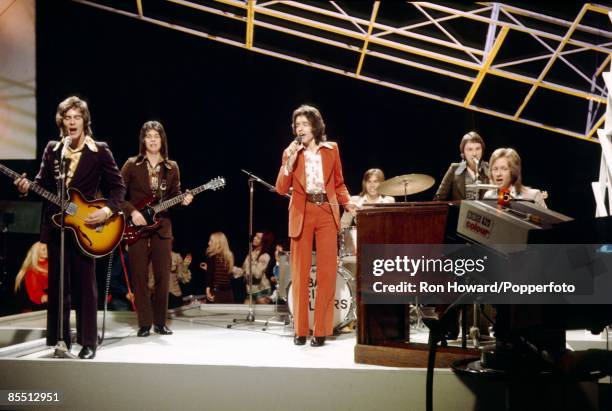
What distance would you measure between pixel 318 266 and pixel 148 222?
154 cm

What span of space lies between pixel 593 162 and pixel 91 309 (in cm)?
665

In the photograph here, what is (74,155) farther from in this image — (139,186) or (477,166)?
(477,166)

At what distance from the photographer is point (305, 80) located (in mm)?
8586

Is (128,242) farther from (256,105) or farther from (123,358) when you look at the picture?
(256,105)

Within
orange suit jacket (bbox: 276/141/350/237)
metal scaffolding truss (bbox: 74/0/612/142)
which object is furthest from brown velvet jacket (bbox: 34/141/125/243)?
metal scaffolding truss (bbox: 74/0/612/142)

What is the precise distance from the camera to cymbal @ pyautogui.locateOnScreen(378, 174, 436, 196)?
4.97 m

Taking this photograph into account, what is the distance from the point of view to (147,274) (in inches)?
189

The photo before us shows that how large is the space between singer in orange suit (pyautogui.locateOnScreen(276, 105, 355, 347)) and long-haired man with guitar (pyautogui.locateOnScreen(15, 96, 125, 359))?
4.07ft

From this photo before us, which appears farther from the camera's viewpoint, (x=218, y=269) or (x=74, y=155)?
(x=218, y=269)

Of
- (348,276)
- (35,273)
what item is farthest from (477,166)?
(35,273)

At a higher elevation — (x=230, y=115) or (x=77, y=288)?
(x=230, y=115)

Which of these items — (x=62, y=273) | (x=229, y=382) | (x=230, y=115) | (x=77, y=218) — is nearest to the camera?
(x=229, y=382)

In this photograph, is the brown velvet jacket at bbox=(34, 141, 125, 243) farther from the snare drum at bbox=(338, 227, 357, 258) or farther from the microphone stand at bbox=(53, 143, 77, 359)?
the snare drum at bbox=(338, 227, 357, 258)

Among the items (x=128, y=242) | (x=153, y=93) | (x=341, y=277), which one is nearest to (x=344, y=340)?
(x=341, y=277)
